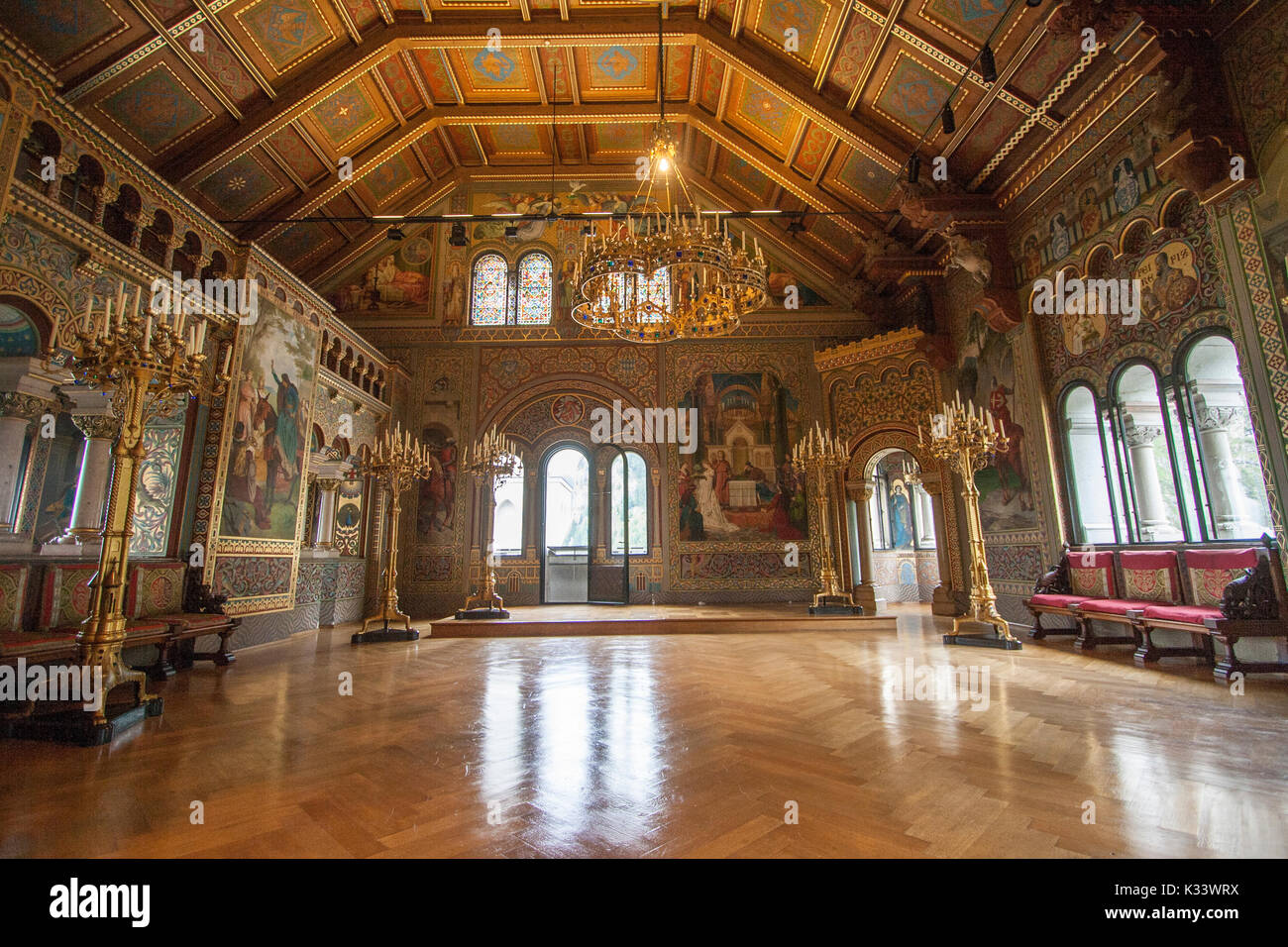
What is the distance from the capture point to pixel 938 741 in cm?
291

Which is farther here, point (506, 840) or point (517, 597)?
point (517, 597)

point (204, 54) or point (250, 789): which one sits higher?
point (204, 54)

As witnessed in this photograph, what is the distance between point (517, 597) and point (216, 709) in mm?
8022

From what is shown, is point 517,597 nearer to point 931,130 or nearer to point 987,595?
point 987,595

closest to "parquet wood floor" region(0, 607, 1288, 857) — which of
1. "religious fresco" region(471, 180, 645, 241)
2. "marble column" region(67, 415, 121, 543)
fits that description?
"marble column" region(67, 415, 121, 543)

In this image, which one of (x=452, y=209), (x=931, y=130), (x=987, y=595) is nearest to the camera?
(x=987, y=595)

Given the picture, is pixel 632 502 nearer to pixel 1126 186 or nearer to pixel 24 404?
pixel 24 404

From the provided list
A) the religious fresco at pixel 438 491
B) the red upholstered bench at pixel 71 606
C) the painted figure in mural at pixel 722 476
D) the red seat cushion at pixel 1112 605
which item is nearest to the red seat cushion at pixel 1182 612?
the red seat cushion at pixel 1112 605

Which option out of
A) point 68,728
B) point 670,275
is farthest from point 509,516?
point 68,728

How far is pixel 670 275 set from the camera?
20.0ft

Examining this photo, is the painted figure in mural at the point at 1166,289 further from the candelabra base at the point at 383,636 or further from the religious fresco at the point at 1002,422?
the candelabra base at the point at 383,636

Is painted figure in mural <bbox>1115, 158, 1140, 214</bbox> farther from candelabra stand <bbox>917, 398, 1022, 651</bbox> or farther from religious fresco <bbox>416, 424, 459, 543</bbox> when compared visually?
religious fresco <bbox>416, 424, 459, 543</bbox>
